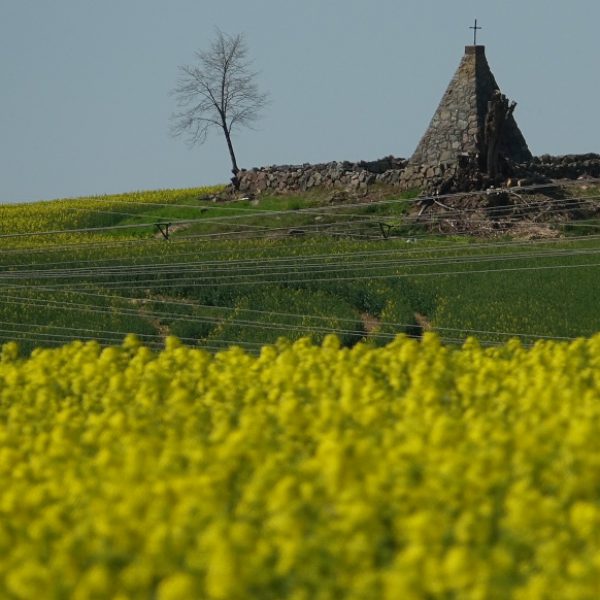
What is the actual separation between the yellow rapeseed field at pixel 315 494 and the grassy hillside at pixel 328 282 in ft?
55.7

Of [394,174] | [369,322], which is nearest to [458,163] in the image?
[394,174]

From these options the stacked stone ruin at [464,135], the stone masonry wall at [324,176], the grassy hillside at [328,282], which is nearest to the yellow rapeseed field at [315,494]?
the grassy hillside at [328,282]

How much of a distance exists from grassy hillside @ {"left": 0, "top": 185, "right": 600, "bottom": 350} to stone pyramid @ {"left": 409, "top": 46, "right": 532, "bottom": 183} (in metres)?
7.67

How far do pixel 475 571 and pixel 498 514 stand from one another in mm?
1569

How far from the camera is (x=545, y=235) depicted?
46.7m

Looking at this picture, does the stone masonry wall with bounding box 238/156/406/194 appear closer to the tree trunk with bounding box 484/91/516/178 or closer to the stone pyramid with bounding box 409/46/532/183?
the stone pyramid with bounding box 409/46/532/183

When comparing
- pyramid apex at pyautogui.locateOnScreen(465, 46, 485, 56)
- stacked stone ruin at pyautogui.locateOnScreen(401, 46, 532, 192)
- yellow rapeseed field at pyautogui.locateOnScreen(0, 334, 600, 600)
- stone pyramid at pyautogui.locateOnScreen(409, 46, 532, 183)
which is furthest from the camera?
pyramid apex at pyautogui.locateOnScreen(465, 46, 485, 56)

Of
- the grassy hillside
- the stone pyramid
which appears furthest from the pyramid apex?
the grassy hillside

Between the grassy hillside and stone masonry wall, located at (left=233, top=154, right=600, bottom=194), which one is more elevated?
stone masonry wall, located at (left=233, top=154, right=600, bottom=194)

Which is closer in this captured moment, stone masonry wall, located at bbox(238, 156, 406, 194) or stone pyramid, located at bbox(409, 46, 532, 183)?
stone masonry wall, located at bbox(238, 156, 406, 194)

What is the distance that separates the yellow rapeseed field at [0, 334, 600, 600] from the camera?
31.6ft

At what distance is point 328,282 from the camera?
3791 cm

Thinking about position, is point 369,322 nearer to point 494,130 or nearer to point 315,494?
point 494,130

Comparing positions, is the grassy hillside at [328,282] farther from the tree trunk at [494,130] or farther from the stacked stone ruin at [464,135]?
the stacked stone ruin at [464,135]
